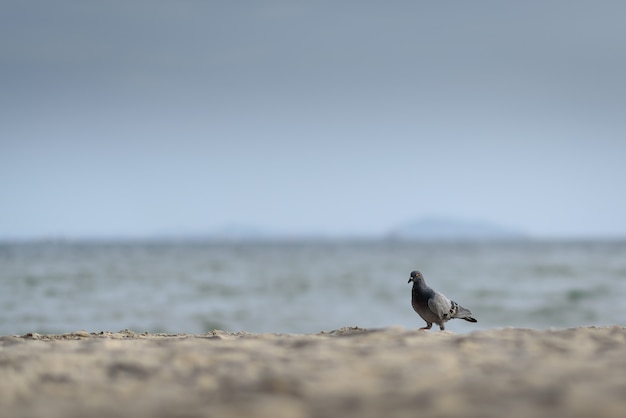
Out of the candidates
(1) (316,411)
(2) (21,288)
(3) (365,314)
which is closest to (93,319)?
(3) (365,314)

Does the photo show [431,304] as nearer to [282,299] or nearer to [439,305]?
[439,305]

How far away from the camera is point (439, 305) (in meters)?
6.02

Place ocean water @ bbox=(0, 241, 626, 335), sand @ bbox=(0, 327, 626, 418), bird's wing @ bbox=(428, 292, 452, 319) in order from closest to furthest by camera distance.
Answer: sand @ bbox=(0, 327, 626, 418), bird's wing @ bbox=(428, 292, 452, 319), ocean water @ bbox=(0, 241, 626, 335)

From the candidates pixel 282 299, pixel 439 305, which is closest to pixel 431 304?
pixel 439 305

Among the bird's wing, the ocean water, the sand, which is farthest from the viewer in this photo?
the ocean water

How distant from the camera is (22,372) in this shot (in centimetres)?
352

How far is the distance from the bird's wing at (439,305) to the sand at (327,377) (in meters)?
1.47

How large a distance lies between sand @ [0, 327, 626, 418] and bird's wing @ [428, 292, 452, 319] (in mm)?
1473

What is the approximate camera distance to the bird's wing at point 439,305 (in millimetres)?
6004

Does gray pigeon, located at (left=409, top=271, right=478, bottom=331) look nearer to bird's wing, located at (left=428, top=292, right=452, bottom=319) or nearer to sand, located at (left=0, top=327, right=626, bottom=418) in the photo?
bird's wing, located at (left=428, top=292, right=452, bottom=319)

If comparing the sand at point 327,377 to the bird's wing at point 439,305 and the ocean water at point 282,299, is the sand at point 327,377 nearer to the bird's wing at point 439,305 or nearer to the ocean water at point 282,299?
the bird's wing at point 439,305

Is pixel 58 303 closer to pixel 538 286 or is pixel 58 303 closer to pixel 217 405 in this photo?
pixel 538 286

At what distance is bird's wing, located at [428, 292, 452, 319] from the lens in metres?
6.00

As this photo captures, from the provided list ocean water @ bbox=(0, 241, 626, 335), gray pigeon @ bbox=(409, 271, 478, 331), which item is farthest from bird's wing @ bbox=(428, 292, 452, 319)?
ocean water @ bbox=(0, 241, 626, 335)
